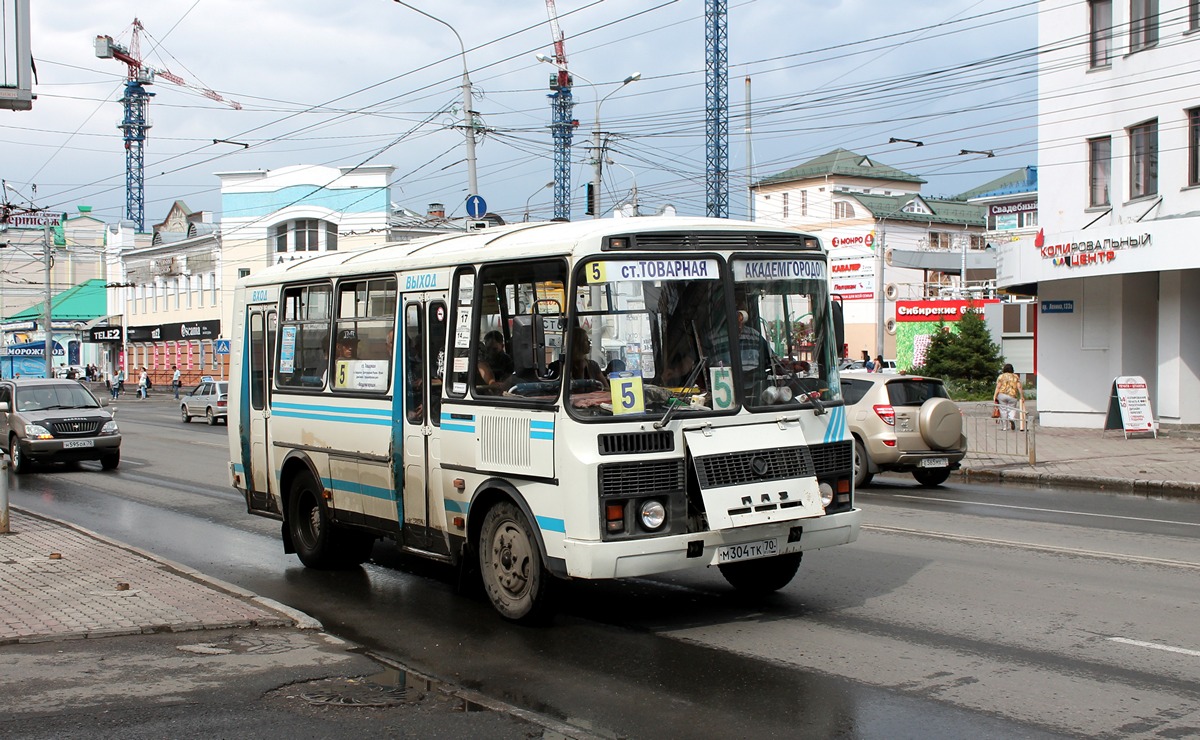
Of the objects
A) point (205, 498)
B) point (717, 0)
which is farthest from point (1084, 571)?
point (717, 0)

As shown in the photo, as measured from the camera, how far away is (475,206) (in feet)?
88.3

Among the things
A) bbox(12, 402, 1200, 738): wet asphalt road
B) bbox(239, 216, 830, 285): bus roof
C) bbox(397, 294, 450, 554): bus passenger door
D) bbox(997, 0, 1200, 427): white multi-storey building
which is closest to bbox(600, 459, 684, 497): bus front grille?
bbox(12, 402, 1200, 738): wet asphalt road

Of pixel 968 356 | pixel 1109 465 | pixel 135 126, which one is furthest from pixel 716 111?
pixel 135 126

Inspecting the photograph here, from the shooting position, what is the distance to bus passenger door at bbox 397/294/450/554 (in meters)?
9.11

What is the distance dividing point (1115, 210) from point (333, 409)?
2326 centimetres

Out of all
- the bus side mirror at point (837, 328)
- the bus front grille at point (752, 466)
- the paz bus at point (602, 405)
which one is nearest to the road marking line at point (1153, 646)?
the paz bus at point (602, 405)

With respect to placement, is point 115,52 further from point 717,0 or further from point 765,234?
point 765,234

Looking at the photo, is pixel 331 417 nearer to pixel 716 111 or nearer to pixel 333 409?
pixel 333 409

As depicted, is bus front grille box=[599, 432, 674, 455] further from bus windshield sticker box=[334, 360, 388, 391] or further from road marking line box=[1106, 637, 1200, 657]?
road marking line box=[1106, 637, 1200, 657]

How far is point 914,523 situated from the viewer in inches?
537

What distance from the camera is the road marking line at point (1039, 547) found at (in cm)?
1067

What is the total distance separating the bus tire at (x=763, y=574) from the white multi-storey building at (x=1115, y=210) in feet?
62.3

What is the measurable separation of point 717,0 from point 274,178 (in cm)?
2820

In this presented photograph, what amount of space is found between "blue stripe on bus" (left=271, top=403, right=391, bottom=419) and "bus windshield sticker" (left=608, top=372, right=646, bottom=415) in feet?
8.82
